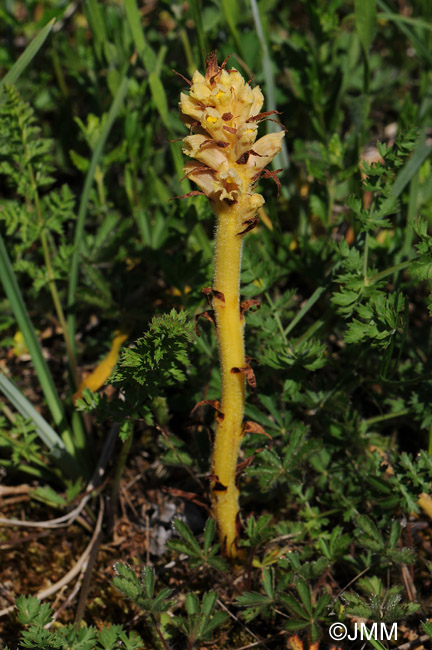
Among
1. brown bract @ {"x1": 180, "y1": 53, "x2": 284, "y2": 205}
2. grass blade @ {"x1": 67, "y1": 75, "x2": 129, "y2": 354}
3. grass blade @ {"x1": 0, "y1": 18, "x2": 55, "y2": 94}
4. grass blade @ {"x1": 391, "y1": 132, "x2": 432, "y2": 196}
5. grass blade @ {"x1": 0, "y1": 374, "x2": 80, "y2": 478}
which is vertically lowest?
grass blade @ {"x1": 0, "y1": 374, "x2": 80, "y2": 478}

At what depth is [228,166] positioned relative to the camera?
1512 mm

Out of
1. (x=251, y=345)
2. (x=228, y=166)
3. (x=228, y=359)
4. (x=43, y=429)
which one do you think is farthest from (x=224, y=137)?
(x=43, y=429)

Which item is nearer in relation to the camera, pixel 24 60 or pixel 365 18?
pixel 24 60

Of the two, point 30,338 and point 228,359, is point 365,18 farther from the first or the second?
point 30,338

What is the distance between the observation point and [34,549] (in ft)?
7.89

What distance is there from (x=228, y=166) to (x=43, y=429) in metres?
1.27

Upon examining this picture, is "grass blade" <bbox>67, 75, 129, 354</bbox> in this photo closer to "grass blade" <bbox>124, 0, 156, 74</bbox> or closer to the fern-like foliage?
the fern-like foliage

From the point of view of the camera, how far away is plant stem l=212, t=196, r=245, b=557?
5.25ft

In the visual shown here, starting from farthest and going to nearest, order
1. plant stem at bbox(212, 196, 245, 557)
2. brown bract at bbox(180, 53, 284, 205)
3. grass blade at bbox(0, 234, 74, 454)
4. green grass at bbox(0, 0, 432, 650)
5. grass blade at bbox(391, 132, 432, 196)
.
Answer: grass blade at bbox(391, 132, 432, 196) → grass blade at bbox(0, 234, 74, 454) → green grass at bbox(0, 0, 432, 650) → plant stem at bbox(212, 196, 245, 557) → brown bract at bbox(180, 53, 284, 205)

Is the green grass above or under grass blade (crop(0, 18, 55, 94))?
under

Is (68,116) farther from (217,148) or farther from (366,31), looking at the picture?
(217,148)

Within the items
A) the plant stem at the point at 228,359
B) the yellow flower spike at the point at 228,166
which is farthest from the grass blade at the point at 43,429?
the yellow flower spike at the point at 228,166

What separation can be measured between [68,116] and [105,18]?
517mm

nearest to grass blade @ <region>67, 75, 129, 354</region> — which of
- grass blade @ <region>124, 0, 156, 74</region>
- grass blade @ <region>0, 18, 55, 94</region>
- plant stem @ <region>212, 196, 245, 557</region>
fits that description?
grass blade @ <region>124, 0, 156, 74</region>
